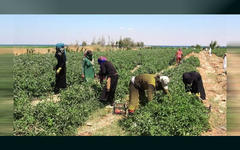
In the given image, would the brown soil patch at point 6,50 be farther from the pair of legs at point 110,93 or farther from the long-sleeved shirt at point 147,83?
the pair of legs at point 110,93

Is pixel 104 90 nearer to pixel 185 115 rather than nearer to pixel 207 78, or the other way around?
pixel 185 115

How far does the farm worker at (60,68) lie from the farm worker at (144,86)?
2352 millimetres

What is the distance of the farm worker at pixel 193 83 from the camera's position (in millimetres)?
5641

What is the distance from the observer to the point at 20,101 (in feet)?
18.3

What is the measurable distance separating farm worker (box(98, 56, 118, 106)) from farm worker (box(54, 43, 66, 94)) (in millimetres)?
1222

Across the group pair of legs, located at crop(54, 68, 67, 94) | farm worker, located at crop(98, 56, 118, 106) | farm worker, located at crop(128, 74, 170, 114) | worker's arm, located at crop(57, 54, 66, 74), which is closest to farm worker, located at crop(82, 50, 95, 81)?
pair of legs, located at crop(54, 68, 67, 94)

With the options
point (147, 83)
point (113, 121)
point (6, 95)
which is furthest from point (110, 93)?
point (6, 95)

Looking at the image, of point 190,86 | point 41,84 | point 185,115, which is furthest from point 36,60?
point 185,115

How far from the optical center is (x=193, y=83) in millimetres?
5805

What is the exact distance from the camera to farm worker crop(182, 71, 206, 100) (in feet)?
18.5

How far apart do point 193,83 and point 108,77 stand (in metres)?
2.05

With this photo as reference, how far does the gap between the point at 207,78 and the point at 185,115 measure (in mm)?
5077

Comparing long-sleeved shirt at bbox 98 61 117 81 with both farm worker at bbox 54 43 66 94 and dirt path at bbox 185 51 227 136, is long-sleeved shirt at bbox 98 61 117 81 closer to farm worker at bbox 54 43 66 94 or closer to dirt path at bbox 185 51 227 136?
farm worker at bbox 54 43 66 94

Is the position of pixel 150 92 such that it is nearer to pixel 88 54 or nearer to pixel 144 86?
pixel 144 86
